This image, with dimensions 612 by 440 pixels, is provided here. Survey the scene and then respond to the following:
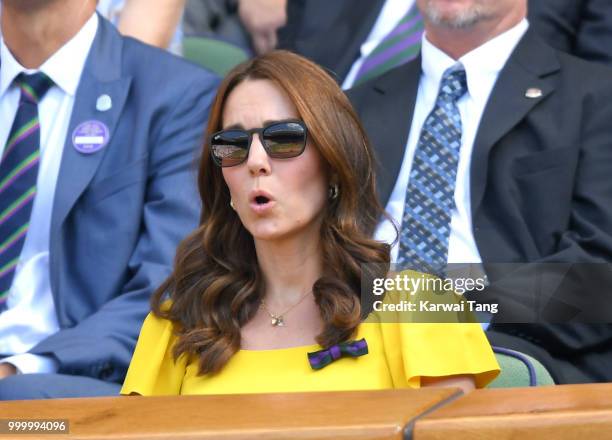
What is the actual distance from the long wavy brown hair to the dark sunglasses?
0.11 feet

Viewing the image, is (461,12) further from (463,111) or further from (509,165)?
(509,165)

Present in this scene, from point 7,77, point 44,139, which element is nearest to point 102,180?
point 44,139

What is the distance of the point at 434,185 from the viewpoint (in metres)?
3.43

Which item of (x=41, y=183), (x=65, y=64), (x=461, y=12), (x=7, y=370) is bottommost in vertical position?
(x=7, y=370)

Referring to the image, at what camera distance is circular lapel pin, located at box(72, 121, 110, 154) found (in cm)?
345

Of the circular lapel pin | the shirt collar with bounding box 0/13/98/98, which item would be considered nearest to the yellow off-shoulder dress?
the circular lapel pin

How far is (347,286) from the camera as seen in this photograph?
2.61 m

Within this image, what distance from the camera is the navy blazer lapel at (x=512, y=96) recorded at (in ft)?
11.1

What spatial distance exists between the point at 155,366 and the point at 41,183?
1.08 metres

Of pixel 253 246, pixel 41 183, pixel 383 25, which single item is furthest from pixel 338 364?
pixel 383 25

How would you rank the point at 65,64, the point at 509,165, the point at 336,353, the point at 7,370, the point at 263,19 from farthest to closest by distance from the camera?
the point at 263,19, the point at 65,64, the point at 509,165, the point at 7,370, the point at 336,353

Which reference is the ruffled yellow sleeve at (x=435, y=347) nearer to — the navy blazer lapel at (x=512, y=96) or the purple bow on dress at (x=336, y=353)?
the purple bow on dress at (x=336, y=353)

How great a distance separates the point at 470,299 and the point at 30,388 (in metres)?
1.11

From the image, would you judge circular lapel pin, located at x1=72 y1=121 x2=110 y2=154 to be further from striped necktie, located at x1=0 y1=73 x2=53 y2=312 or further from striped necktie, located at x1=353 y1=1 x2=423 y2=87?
striped necktie, located at x1=353 y1=1 x2=423 y2=87
